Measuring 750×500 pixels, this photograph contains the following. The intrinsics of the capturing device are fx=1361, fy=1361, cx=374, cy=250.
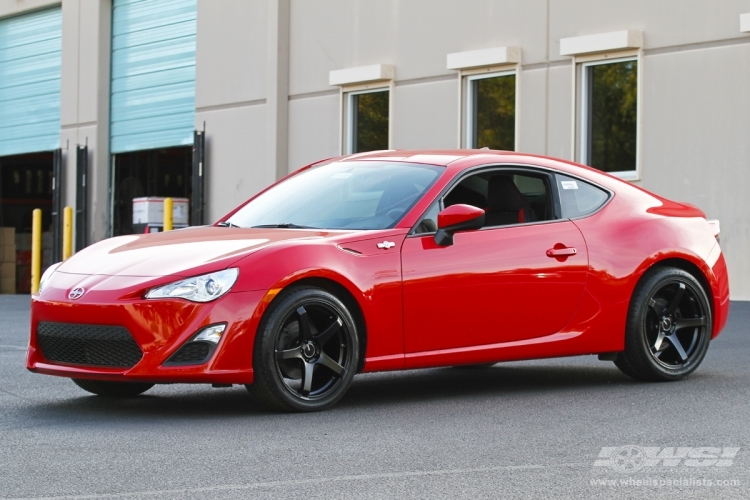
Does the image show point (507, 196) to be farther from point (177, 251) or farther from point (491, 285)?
point (177, 251)

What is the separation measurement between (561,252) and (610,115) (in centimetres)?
923

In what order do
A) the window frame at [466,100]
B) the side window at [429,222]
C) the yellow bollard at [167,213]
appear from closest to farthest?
the side window at [429,222]
the window frame at [466,100]
the yellow bollard at [167,213]

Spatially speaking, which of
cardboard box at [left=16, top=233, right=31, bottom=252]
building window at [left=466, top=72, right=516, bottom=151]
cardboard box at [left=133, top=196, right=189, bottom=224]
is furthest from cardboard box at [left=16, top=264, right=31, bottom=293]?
building window at [left=466, top=72, right=516, bottom=151]

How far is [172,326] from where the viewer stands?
6.55 m

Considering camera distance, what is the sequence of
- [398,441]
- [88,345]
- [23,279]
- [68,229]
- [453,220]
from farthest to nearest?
[23,279] → [68,229] → [453,220] → [88,345] → [398,441]

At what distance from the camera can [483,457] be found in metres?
5.61

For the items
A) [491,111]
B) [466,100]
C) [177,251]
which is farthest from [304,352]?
[466,100]

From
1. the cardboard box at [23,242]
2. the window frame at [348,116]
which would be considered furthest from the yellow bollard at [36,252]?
the window frame at [348,116]

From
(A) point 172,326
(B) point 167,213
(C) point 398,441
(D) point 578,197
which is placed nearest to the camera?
(C) point 398,441

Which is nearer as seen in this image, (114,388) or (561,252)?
(114,388)

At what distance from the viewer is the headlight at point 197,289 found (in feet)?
21.6

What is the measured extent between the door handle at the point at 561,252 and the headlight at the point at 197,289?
210 centimetres

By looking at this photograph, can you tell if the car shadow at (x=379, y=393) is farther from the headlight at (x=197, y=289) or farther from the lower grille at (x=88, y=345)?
the headlight at (x=197, y=289)

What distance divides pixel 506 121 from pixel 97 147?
10347 mm
